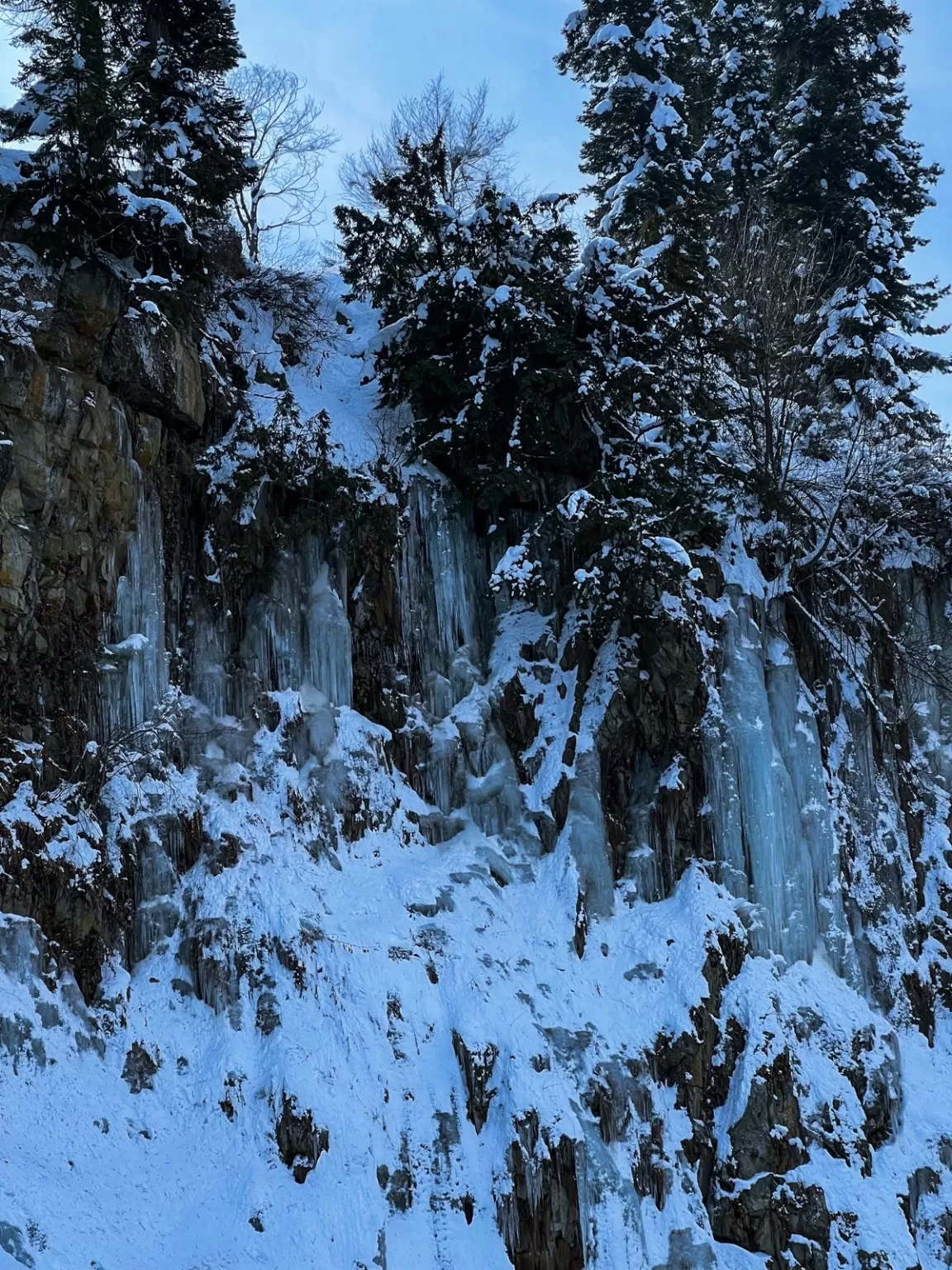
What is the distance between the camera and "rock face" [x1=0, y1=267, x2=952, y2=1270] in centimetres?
1072

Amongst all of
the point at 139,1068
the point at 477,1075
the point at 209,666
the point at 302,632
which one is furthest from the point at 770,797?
the point at 139,1068

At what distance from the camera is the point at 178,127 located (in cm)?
1504

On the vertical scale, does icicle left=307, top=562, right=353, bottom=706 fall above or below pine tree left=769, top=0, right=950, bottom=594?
below

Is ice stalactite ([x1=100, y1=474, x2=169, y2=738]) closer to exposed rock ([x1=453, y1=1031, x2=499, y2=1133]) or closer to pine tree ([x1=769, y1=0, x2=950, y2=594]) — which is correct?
exposed rock ([x1=453, y1=1031, x2=499, y2=1133])

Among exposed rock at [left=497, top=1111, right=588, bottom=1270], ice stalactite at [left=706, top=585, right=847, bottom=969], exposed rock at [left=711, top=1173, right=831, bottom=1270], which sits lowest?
exposed rock at [left=711, top=1173, right=831, bottom=1270]

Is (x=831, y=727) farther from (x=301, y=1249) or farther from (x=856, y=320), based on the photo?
(x=301, y=1249)

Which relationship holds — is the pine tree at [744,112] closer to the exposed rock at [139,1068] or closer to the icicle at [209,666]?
the icicle at [209,666]

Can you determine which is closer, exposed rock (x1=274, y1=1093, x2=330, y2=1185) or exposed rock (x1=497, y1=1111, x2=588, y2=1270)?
exposed rock (x1=274, y1=1093, x2=330, y2=1185)

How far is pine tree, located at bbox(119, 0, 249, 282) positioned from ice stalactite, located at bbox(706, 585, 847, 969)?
8533 mm

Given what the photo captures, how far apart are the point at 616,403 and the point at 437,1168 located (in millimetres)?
9592

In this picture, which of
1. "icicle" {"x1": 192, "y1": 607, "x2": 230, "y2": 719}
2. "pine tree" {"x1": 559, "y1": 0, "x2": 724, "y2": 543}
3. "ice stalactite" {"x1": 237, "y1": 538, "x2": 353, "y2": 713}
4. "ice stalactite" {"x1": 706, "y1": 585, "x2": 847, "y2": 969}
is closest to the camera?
"icicle" {"x1": 192, "y1": 607, "x2": 230, "y2": 719}

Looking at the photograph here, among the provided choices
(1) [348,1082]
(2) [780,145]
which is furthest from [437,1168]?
(2) [780,145]

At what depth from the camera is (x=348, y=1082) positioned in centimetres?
1130

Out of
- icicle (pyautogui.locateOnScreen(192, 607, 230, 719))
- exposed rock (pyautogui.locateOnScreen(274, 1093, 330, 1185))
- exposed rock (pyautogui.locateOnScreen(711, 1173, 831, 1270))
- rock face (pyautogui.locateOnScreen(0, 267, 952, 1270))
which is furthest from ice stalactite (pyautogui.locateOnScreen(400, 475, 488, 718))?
exposed rock (pyautogui.locateOnScreen(711, 1173, 831, 1270))
